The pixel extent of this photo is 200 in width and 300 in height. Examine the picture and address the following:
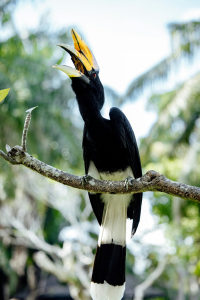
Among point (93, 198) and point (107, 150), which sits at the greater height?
point (107, 150)

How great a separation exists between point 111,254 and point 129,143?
1.25 m

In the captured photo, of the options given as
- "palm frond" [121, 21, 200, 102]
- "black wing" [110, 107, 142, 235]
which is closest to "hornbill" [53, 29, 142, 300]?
"black wing" [110, 107, 142, 235]

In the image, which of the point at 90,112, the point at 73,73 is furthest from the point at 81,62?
the point at 90,112

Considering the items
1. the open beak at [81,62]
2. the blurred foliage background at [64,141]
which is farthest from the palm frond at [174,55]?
the open beak at [81,62]

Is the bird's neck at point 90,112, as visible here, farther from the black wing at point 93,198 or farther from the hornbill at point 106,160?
the black wing at point 93,198

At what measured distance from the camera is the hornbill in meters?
3.15

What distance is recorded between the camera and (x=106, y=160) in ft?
10.9

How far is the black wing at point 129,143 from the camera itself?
3291 mm

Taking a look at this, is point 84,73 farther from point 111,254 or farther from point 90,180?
point 111,254

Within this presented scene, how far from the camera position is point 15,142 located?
9312 millimetres

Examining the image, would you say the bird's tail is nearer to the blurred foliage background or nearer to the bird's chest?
the bird's chest

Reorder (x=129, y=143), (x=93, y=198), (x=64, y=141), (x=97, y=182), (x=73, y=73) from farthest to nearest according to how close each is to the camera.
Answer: (x=64, y=141) → (x=93, y=198) → (x=129, y=143) → (x=73, y=73) → (x=97, y=182)

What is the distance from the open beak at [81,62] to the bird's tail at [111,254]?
1504 millimetres

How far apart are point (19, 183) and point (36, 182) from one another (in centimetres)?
91
